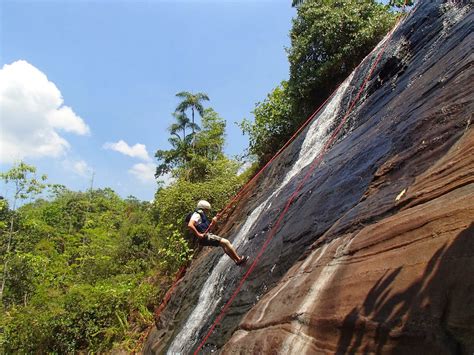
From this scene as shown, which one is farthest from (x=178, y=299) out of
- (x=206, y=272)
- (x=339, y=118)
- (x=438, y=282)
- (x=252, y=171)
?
(x=438, y=282)

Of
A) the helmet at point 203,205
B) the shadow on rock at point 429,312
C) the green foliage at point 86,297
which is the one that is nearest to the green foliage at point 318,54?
the green foliage at point 86,297

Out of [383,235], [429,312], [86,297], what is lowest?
[429,312]

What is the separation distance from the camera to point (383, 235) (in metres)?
4.07

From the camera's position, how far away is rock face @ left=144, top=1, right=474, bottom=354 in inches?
127

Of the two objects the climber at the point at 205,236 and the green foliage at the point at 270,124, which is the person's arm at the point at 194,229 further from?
the green foliage at the point at 270,124

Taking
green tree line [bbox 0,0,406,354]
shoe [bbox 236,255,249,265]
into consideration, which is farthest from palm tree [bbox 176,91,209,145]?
shoe [bbox 236,255,249,265]

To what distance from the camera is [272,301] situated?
525 cm

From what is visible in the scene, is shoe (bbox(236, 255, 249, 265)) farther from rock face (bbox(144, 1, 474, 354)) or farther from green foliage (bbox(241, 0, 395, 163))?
green foliage (bbox(241, 0, 395, 163))

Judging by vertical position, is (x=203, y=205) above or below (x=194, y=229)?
above

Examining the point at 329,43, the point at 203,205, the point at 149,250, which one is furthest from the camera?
the point at 149,250

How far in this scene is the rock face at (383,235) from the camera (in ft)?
10.6

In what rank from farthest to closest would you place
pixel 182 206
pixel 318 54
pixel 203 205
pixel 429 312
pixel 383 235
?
1. pixel 182 206
2. pixel 318 54
3. pixel 203 205
4. pixel 383 235
5. pixel 429 312

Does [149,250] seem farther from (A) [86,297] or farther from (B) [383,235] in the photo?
(B) [383,235]

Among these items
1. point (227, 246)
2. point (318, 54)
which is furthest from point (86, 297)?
point (318, 54)
